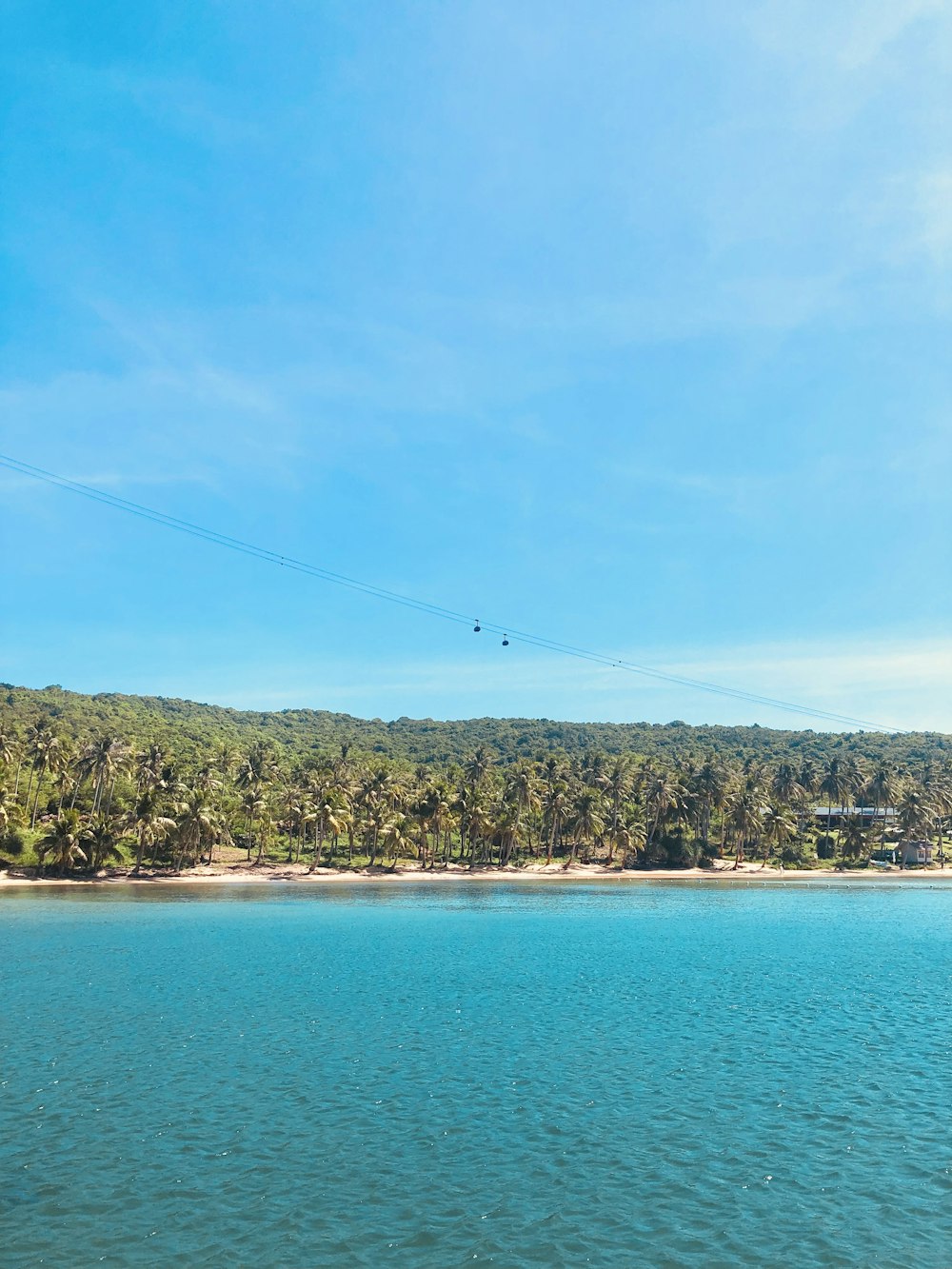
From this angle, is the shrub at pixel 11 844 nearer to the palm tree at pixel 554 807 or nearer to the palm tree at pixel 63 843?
the palm tree at pixel 63 843

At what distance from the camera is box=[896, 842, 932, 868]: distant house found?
528ft

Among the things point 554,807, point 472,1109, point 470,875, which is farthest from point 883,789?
point 472,1109

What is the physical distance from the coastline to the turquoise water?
2531 inches

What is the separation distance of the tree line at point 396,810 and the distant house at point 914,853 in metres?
2.19

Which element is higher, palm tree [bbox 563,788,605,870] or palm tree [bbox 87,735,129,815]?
palm tree [bbox 87,735,129,815]

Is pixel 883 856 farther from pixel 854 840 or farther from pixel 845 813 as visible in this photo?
pixel 845 813

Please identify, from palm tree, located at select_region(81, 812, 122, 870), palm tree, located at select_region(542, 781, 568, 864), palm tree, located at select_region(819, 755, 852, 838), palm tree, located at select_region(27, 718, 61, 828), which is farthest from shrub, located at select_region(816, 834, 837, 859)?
palm tree, located at select_region(27, 718, 61, 828)

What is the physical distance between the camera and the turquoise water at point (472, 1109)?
16.4 metres

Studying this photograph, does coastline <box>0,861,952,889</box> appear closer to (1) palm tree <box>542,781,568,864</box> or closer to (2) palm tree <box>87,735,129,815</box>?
(1) palm tree <box>542,781,568,864</box>

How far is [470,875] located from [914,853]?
3527 inches

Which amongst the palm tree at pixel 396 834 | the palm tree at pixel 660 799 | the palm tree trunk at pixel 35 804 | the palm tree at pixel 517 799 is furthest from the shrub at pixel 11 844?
the palm tree at pixel 660 799

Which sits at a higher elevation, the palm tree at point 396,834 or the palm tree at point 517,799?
the palm tree at point 517,799

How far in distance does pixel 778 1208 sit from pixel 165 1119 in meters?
15.6

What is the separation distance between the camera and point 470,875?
445 feet
